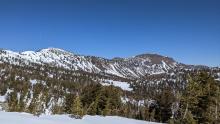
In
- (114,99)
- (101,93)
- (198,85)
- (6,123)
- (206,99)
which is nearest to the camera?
(6,123)

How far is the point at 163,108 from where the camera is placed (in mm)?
107250

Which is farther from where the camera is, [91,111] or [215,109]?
[91,111]

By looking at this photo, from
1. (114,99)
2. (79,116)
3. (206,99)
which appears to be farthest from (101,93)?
(79,116)

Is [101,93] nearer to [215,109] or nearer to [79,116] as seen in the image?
A: [215,109]

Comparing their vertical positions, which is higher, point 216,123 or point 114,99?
point 114,99

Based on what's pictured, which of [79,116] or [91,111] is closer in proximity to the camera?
[79,116]

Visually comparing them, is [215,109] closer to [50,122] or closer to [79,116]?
[79,116]

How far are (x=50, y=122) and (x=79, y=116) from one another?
19.5ft

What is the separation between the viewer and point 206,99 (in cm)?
5844

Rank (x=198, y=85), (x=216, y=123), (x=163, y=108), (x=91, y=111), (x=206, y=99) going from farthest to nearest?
(x=163, y=108) → (x=91, y=111) → (x=206, y=99) → (x=198, y=85) → (x=216, y=123)

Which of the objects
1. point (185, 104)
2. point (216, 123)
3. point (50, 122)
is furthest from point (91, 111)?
point (50, 122)

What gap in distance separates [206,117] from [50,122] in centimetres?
3266

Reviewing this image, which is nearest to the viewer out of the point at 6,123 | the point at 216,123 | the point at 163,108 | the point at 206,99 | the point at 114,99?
the point at 6,123

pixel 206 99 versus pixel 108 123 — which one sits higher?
pixel 206 99
